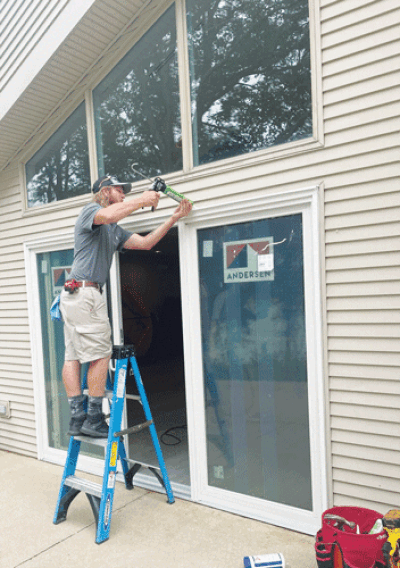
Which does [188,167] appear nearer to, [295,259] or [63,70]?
[295,259]

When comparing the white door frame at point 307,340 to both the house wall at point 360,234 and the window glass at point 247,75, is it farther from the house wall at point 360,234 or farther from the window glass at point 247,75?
the window glass at point 247,75

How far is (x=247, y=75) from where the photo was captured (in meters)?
2.81

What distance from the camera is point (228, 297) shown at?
2.98m

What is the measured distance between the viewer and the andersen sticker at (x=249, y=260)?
2.78m

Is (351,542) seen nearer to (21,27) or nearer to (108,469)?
A: (108,469)

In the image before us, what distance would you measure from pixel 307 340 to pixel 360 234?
0.70 m

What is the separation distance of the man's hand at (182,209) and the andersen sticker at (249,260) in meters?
0.36

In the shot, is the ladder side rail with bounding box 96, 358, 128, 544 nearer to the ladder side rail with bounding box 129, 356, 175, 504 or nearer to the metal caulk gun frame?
the ladder side rail with bounding box 129, 356, 175, 504

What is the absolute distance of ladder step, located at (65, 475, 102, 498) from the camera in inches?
109

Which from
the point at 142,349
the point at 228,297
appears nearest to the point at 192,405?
the point at 228,297

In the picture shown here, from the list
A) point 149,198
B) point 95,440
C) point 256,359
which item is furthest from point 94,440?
point 149,198

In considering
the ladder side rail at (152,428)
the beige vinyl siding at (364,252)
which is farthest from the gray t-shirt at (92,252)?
the beige vinyl siding at (364,252)

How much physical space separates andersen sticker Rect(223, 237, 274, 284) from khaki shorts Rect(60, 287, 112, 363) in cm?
91

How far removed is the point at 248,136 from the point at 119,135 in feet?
4.10
